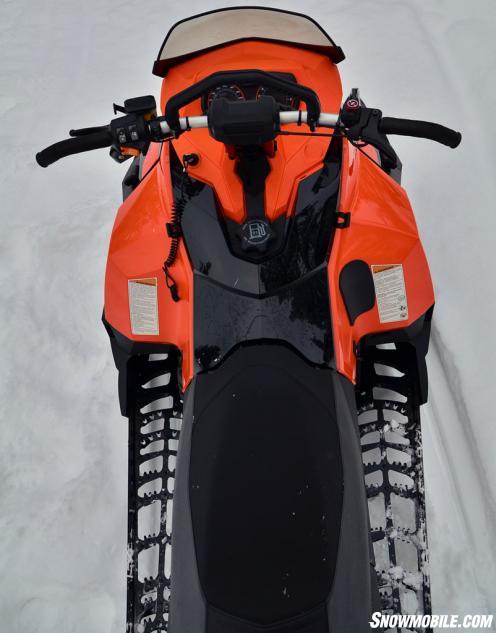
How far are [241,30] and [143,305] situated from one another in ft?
3.49

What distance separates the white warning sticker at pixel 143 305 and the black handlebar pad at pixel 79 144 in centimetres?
A: 48

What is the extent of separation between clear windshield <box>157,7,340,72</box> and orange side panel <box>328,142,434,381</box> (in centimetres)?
47

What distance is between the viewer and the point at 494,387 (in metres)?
2.34

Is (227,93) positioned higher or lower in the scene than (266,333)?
higher

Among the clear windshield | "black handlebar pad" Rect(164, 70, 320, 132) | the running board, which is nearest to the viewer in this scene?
"black handlebar pad" Rect(164, 70, 320, 132)

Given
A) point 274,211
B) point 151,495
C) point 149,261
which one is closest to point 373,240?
point 274,211

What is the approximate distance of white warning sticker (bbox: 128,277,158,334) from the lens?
1937mm

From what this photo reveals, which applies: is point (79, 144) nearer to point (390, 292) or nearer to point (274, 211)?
point (274, 211)

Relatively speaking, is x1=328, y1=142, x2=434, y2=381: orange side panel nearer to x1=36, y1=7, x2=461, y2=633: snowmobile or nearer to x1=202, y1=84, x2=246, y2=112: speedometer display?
x1=36, y1=7, x2=461, y2=633: snowmobile

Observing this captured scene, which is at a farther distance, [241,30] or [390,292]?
[241,30]

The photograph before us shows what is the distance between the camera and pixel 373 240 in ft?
6.25

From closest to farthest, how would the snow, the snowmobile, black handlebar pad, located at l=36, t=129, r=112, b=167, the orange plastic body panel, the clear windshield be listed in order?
the snowmobile
black handlebar pad, located at l=36, t=129, r=112, b=167
the orange plastic body panel
the clear windshield
the snow

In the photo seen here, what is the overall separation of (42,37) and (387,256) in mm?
3143

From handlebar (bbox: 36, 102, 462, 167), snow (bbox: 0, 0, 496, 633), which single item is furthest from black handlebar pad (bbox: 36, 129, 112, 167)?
snow (bbox: 0, 0, 496, 633)
